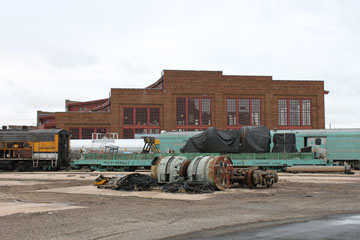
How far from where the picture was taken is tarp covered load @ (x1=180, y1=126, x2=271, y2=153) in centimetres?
3228

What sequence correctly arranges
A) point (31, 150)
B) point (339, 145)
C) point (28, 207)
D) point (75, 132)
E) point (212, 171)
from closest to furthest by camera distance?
1. point (28, 207)
2. point (212, 171)
3. point (339, 145)
4. point (31, 150)
5. point (75, 132)

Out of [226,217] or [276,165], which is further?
[276,165]

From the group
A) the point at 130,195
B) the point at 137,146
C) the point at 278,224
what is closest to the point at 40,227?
the point at 278,224

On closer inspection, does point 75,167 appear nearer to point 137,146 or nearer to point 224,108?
point 137,146

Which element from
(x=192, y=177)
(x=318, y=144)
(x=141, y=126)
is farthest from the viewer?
(x=141, y=126)

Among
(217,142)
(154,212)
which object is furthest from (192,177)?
(217,142)

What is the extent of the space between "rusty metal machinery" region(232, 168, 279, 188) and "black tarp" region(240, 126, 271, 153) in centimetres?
1263

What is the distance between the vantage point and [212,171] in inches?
679

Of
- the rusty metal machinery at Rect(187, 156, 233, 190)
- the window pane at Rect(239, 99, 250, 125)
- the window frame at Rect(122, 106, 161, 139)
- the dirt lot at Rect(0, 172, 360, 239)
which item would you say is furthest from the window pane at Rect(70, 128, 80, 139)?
the rusty metal machinery at Rect(187, 156, 233, 190)

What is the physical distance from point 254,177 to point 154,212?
8.60m

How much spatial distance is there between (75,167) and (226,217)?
3079 centimetres

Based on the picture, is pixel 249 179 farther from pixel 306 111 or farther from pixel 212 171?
pixel 306 111

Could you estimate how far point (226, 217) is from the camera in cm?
1034

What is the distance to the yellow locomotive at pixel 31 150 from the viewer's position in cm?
3894
